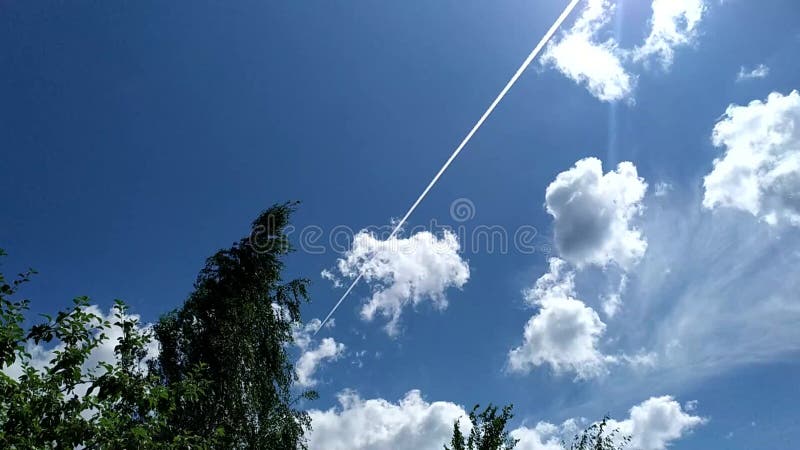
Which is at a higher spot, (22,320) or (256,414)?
(256,414)

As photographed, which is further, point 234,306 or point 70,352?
point 234,306

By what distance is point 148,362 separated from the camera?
977 inches

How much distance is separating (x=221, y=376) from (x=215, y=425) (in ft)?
6.02

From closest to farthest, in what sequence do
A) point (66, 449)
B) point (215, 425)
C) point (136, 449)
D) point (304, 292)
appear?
point (66, 449) → point (136, 449) → point (215, 425) → point (304, 292)

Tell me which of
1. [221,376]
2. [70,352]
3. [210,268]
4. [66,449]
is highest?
[210,268]

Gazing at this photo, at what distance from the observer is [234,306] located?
22.2 metres

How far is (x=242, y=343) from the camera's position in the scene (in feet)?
71.7

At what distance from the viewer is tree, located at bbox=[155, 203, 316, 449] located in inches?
830

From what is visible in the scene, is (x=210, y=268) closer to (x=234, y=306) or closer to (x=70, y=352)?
(x=234, y=306)

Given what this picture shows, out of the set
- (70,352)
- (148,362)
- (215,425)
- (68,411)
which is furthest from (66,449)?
(148,362)

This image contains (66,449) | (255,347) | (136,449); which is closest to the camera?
(66,449)

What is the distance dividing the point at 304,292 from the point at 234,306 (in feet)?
11.6

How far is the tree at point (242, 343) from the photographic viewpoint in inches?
830

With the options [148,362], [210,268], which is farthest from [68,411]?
[148,362]
